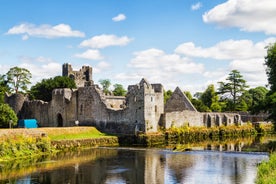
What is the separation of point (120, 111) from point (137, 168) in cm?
2084

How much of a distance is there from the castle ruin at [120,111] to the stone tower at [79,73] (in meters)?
24.9

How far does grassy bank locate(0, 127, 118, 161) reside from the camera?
35.4m

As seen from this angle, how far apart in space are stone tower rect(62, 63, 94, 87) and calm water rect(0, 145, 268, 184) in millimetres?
49167

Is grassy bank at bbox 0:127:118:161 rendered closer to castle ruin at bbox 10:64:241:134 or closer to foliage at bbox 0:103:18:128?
castle ruin at bbox 10:64:241:134

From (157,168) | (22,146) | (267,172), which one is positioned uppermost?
(22,146)

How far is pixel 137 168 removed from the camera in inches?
1167

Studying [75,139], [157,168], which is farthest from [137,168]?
[75,139]

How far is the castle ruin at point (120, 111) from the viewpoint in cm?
4873

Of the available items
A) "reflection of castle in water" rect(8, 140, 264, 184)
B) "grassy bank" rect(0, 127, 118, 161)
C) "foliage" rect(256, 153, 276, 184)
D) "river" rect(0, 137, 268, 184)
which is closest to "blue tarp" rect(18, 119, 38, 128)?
"grassy bank" rect(0, 127, 118, 161)

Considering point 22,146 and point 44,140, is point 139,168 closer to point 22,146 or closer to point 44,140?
point 22,146

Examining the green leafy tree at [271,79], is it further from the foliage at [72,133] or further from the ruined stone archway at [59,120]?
the ruined stone archway at [59,120]

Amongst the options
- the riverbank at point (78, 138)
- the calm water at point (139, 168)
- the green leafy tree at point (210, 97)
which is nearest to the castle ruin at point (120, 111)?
the riverbank at point (78, 138)

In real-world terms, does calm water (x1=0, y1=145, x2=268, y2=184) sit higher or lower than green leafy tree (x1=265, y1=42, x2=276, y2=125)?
lower

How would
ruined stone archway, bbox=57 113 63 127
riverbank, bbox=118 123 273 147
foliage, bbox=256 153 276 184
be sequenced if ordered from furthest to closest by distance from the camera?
ruined stone archway, bbox=57 113 63 127, riverbank, bbox=118 123 273 147, foliage, bbox=256 153 276 184
